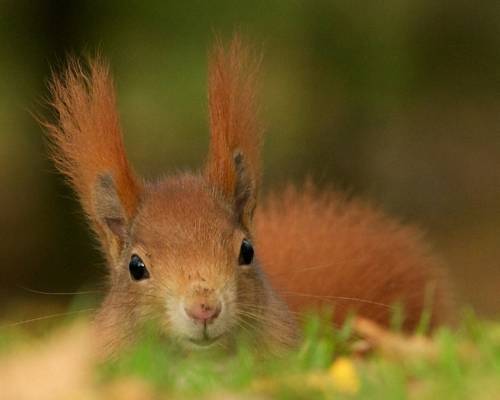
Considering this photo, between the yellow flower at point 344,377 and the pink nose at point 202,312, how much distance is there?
0.40 meters

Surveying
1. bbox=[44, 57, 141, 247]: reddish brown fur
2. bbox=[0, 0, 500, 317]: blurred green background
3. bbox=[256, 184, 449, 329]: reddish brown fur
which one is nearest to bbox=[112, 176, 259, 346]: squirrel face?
bbox=[44, 57, 141, 247]: reddish brown fur

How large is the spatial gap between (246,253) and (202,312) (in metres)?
0.49

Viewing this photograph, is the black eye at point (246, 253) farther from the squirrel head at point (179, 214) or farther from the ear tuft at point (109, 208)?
the ear tuft at point (109, 208)

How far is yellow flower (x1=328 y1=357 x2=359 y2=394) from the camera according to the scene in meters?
3.12

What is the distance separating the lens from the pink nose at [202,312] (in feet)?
12.3

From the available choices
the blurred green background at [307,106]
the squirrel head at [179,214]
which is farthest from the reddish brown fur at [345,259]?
the blurred green background at [307,106]

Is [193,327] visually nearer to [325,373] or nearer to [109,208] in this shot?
[325,373]

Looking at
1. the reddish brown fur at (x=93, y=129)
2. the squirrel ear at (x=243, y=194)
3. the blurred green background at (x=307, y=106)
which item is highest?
the reddish brown fur at (x=93, y=129)

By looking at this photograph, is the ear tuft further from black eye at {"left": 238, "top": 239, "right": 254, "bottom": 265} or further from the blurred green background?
the blurred green background

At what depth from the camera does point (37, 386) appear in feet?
10.6

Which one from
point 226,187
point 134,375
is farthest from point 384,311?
point 134,375

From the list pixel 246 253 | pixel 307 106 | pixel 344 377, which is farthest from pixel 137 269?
pixel 307 106

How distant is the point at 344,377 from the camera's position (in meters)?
3.27

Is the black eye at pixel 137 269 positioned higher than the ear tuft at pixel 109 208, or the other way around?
the ear tuft at pixel 109 208
